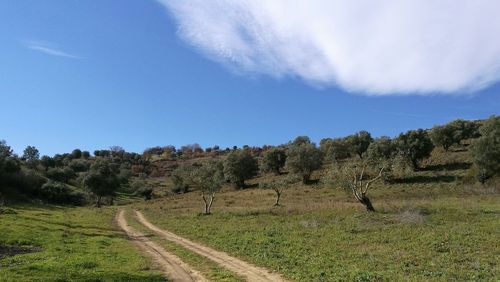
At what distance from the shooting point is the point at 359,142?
404 feet

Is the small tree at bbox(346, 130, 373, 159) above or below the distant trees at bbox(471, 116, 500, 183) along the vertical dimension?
above

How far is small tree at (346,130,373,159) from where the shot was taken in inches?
4778

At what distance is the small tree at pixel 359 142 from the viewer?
121369mm

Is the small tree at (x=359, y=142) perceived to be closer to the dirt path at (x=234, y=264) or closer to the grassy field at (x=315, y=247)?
the grassy field at (x=315, y=247)

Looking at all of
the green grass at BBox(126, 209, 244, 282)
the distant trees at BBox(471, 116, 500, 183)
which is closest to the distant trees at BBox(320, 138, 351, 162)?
the distant trees at BBox(471, 116, 500, 183)

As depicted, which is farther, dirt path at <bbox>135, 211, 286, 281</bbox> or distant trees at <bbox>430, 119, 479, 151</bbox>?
distant trees at <bbox>430, 119, 479, 151</bbox>

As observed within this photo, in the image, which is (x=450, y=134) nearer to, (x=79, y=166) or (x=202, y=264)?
(x=202, y=264)

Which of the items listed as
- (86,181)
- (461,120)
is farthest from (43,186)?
(461,120)

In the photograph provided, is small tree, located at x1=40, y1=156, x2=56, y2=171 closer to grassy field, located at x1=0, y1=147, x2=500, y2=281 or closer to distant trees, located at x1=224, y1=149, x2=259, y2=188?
distant trees, located at x1=224, y1=149, x2=259, y2=188

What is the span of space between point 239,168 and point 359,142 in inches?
1490

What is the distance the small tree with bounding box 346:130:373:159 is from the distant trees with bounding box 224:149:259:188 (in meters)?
30.9

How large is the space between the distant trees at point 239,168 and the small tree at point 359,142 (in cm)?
3091

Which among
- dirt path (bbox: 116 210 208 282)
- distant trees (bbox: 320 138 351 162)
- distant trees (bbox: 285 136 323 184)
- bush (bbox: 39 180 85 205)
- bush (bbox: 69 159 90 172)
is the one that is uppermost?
bush (bbox: 69 159 90 172)

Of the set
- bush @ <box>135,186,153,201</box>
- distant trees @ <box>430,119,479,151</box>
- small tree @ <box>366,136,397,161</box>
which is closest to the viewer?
small tree @ <box>366,136,397,161</box>
